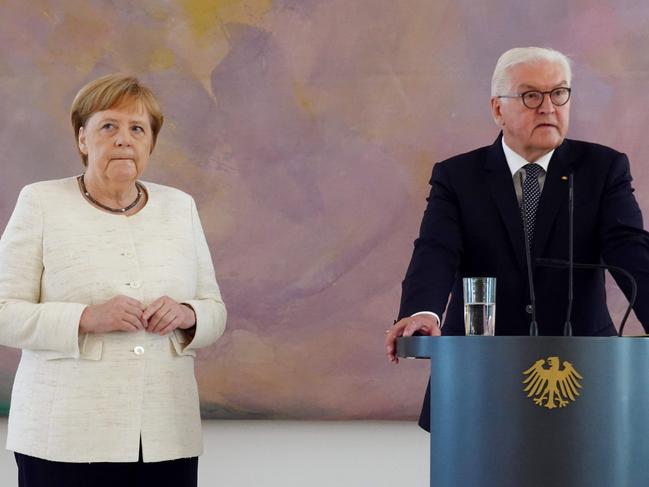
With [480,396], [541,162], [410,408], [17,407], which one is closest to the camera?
[480,396]

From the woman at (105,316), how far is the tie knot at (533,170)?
910 mm

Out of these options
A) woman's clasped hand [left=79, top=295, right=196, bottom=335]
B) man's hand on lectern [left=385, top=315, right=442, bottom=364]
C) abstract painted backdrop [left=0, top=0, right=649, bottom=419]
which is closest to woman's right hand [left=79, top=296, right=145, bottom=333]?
woman's clasped hand [left=79, top=295, right=196, bottom=335]

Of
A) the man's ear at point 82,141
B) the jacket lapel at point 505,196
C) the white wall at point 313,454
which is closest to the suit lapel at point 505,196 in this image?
the jacket lapel at point 505,196

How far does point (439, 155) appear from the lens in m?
3.80

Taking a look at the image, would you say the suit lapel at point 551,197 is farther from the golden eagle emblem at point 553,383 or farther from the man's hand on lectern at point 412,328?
the golden eagle emblem at point 553,383

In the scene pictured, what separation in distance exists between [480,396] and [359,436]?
1.92 m

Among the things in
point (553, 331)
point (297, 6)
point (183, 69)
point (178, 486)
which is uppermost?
point (297, 6)

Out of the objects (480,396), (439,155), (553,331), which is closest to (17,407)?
(480,396)

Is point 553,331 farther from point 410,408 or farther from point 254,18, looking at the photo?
point 254,18

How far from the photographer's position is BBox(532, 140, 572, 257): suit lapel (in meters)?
2.51

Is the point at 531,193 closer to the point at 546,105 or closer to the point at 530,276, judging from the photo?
the point at 546,105

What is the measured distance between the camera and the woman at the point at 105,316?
237 cm

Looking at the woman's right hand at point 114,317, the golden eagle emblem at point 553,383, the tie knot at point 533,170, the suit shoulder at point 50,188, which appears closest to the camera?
the golden eagle emblem at point 553,383

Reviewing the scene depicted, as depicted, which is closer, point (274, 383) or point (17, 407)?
point (17, 407)
